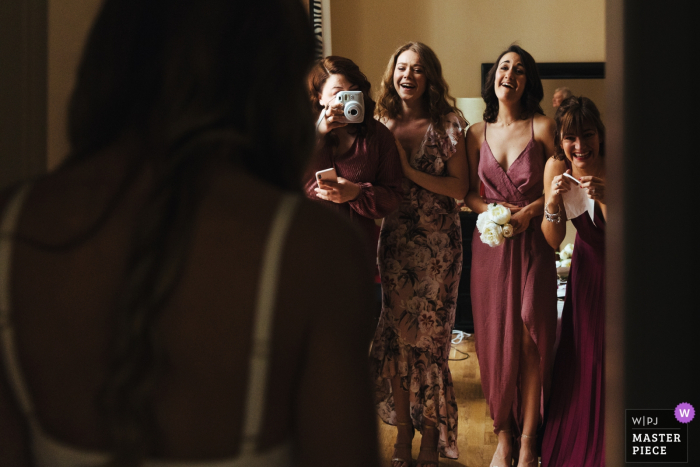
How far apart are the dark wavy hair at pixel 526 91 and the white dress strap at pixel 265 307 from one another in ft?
6.31

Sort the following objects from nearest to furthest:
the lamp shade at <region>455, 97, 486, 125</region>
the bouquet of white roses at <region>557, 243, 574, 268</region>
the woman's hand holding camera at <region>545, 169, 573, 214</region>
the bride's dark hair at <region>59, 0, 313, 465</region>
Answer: the bride's dark hair at <region>59, 0, 313, 465</region> → the woman's hand holding camera at <region>545, 169, 573, 214</region> → the bouquet of white roses at <region>557, 243, 574, 268</region> → the lamp shade at <region>455, 97, 486, 125</region>

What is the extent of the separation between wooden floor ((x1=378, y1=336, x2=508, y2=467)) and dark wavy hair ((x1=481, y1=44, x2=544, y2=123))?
4.08 ft

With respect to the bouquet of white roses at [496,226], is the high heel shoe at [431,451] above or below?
below

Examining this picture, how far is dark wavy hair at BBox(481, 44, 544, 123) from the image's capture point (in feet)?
7.54

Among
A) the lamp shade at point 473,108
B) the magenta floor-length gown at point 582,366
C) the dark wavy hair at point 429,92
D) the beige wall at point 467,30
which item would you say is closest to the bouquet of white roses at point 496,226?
the magenta floor-length gown at point 582,366

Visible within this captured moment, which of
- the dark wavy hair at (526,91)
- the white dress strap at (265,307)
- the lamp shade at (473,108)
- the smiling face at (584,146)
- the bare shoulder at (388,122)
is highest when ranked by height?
the lamp shade at (473,108)

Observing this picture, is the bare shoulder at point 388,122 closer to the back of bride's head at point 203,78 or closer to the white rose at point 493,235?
the white rose at point 493,235

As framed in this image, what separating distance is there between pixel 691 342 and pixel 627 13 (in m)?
0.54

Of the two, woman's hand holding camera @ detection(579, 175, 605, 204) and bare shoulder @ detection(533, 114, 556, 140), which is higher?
bare shoulder @ detection(533, 114, 556, 140)

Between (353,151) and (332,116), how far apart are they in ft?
0.50

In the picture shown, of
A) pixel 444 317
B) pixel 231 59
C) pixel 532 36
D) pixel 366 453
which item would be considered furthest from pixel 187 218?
pixel 532 36

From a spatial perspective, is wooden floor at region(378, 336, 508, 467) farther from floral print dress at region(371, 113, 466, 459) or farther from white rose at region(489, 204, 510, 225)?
white rose at region(489, 204, 510, 225)

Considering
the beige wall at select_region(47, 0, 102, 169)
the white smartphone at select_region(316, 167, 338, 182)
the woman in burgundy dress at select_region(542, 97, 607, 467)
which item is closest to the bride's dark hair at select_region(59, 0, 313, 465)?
the beige wall at select_region(47, 0, 102, 169)

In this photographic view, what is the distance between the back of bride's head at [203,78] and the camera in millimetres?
578
